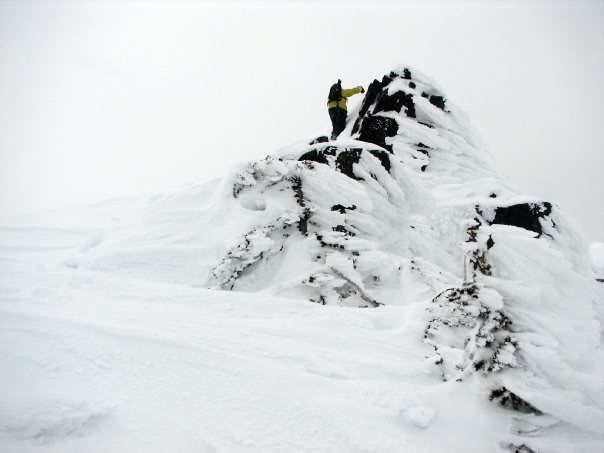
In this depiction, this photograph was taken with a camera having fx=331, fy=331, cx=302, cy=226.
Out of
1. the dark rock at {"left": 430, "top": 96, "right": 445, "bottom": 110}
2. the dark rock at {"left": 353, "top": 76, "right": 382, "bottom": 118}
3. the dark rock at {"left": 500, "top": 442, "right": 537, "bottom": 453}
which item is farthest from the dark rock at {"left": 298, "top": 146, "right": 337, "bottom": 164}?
the dark rock at {"left": 430, "top": 96, "right": 445, "bottom": 110}

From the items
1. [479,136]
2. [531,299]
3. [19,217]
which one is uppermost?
[479,136]

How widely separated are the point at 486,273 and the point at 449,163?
26.8 ft

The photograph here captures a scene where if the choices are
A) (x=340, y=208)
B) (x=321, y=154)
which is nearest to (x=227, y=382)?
(x=340, y=208)

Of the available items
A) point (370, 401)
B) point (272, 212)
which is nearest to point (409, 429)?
point (370, 401)

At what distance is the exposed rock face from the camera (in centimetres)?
250

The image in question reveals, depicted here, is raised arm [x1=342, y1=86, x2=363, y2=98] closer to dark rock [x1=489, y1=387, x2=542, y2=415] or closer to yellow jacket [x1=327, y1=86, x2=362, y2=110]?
yellow jacket [x1=327, y1=86, x2=362, y2=110]

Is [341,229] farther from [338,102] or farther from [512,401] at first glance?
[338,102]

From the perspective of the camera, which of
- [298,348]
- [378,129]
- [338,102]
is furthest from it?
[338,102]

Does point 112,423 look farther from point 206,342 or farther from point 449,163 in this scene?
point 449,163

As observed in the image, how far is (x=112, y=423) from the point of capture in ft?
6.84

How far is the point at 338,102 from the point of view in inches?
465

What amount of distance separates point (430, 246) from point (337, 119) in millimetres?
6659

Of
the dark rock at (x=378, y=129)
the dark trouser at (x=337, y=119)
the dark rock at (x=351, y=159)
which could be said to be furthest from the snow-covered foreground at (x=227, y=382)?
the dark trouser at (x=337, y=119)

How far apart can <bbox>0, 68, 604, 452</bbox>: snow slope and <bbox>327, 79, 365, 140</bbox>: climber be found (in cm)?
704
